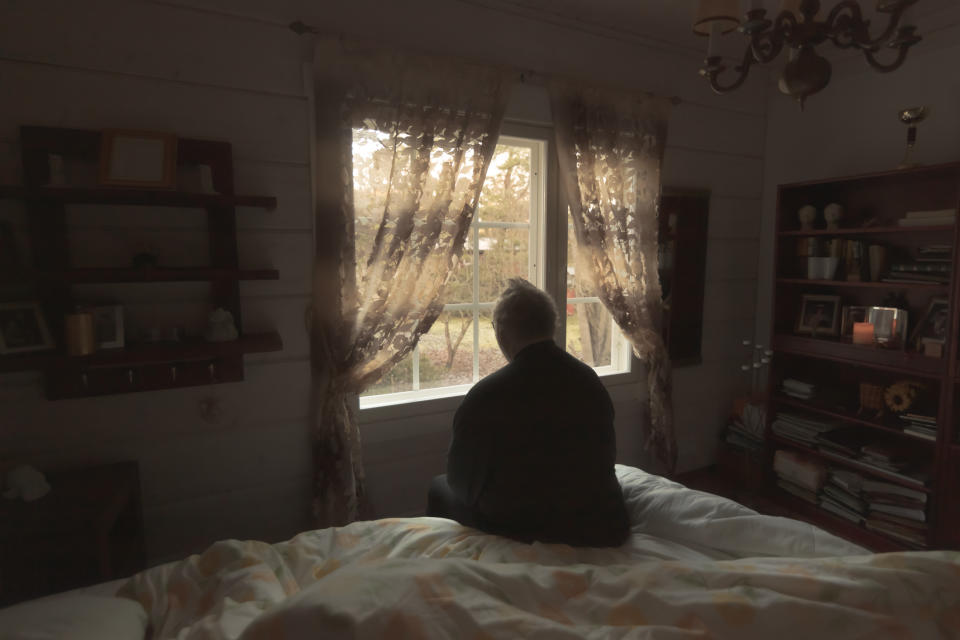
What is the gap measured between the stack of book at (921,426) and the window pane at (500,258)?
6.08ft

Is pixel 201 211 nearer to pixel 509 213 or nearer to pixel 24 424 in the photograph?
pixel 24 424

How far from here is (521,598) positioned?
3.04ft

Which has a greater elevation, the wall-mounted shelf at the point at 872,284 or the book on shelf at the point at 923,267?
the book on shelf at the point at 923,267

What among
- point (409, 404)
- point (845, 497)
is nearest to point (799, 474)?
point (845, 497)

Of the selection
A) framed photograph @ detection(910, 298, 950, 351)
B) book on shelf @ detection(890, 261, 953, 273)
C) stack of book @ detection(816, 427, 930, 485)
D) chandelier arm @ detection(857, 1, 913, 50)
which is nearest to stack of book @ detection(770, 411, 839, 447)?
stack of book @ detection(816, 427, 930, 485)

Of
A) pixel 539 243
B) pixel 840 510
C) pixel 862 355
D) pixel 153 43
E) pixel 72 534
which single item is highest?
pixel 153 43

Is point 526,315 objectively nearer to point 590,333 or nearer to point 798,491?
point 590,333

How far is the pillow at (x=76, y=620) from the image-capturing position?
34.0 inches

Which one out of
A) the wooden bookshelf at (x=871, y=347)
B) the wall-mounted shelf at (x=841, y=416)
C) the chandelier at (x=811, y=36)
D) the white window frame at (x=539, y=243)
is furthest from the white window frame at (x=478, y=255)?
the wall-mounted shelf at (x=841, y=416)

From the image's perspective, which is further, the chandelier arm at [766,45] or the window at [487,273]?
the window at [487,273]

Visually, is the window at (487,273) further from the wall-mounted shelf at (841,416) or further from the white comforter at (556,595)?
the wall-mounted shelf at (841,416)

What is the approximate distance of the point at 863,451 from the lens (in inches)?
94.6

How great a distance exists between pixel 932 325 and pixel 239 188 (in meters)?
3.02

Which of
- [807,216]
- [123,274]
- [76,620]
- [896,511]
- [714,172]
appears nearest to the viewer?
[76,620]
